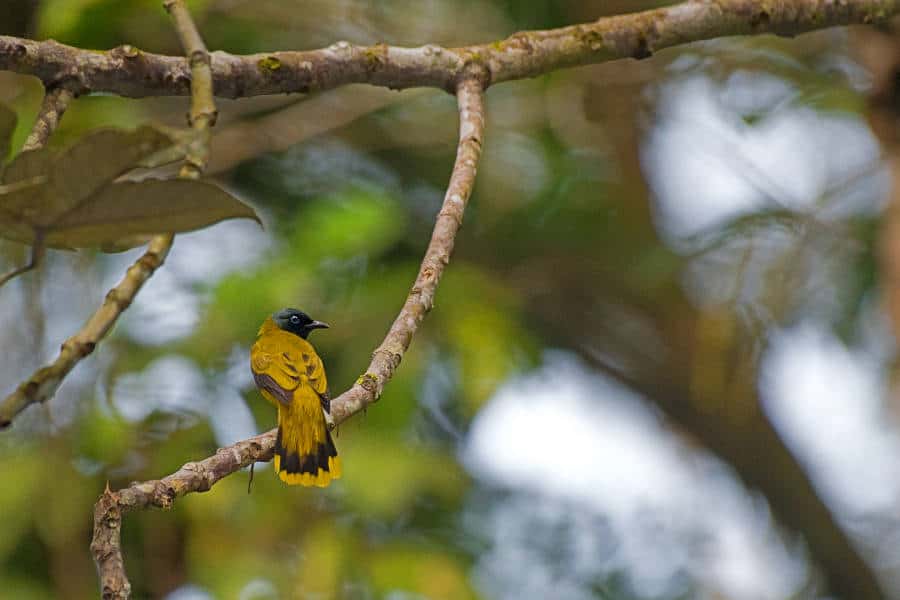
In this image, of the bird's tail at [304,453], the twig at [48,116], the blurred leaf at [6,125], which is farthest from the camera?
the bird's tail at [304,453]

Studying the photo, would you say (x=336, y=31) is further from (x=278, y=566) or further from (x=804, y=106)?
(x=278, y=566)

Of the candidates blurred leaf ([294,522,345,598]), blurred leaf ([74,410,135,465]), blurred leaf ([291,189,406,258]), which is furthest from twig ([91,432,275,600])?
blurred leaf ([74,410,135,465])

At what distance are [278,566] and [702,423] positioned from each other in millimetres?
2713

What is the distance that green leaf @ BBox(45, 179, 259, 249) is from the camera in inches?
49.6

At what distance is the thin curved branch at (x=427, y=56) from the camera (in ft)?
5.67

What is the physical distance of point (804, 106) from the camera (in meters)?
4.91

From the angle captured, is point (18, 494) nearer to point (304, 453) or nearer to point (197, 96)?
point (304, 453)

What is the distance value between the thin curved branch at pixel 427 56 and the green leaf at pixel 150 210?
1.69 feet

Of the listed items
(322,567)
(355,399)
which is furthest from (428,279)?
(322,567)

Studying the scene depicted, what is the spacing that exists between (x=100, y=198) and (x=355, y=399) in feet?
1.37

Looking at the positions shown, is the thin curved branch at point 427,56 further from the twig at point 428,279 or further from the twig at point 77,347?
the twig at point 77,347

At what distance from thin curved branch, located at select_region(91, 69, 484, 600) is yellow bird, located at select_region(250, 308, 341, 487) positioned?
2.9 inches

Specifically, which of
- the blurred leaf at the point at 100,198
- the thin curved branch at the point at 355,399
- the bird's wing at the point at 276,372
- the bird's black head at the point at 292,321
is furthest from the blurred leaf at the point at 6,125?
the bird's black head at the point at 292,321

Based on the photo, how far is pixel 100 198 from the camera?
1269 millimetres
